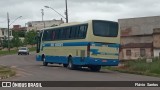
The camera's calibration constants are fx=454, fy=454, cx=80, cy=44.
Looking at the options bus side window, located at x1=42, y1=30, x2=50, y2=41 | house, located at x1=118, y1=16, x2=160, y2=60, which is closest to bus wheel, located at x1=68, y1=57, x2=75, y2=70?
bus side window, located at x1=42, y1=30, x2=50, y2=41

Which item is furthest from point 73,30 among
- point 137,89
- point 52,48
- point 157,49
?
point 157,49

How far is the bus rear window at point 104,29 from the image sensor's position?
31422 mm

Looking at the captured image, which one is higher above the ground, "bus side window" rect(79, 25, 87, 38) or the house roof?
"bus side window" rect(79, 25, 87, 38)

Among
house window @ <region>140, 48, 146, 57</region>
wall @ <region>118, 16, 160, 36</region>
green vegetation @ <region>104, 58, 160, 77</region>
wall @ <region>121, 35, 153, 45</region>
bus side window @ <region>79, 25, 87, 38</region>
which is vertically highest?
wall @ <region>118, 16, 160, 36</region>

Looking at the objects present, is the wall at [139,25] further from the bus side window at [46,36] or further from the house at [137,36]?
the bus side window at [46,36]

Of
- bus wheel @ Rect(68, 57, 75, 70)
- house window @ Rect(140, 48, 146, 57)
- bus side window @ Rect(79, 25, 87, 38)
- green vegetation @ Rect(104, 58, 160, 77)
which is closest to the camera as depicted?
green vegetation @ Rect(104, 58, 160, 77)

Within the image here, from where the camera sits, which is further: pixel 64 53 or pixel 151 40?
pixel 151 40

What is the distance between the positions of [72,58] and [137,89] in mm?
16613

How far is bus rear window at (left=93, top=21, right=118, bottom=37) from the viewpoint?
31.4 m

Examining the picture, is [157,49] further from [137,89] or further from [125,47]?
[137,89]

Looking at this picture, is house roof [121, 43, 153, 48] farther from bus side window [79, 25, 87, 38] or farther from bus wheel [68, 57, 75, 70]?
bus side window [79, 25, 87, 38]

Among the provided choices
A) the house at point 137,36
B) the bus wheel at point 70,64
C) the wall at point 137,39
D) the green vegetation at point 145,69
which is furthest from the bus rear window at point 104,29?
the wall at point 137,39

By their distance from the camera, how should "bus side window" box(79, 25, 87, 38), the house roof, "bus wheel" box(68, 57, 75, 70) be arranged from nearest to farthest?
"bus side window" box(79, 25, 87, 38) → "bus wheel" box(68, 57, 75, 70) → the house roof

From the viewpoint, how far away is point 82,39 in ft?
105
